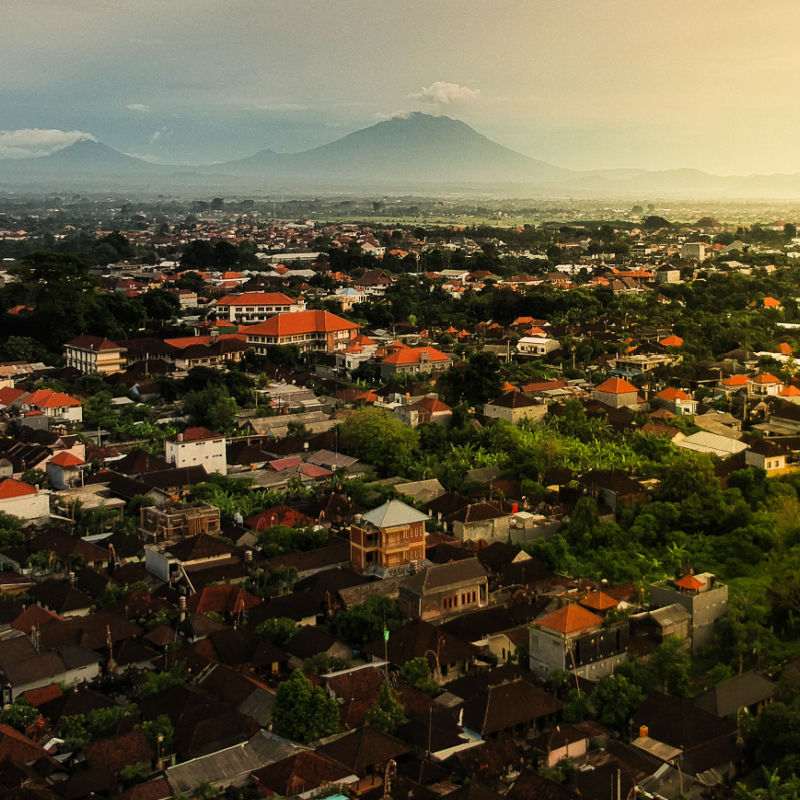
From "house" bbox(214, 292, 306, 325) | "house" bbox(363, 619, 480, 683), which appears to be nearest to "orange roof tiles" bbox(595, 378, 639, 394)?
"house" bbox(363, 619, 480, 683)

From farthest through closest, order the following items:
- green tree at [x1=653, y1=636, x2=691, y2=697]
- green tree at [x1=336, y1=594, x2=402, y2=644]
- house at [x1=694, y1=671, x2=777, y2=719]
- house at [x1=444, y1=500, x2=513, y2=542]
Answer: house at [x1=444, y1=500, x2=513, y2=542], green tree at [x1=336, y1=594, x2=402, y2=644], green tree at [x1=653, y1=636, x2=691, y2=697], house at [x1=694, y1=671, x2=777, y2=719]

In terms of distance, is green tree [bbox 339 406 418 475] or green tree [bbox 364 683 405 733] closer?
green tree [bbox 364 683 405 733]

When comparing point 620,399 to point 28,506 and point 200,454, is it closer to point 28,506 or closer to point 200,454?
point 200,454

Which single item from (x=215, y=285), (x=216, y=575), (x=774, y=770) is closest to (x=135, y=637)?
(x=216, y=575)

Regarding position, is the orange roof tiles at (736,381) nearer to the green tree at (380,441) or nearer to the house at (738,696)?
the green tree at (380,441)

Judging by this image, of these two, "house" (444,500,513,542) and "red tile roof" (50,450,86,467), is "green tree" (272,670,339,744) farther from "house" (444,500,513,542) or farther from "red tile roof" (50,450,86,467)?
"red tile roof" (50,450,86,467)

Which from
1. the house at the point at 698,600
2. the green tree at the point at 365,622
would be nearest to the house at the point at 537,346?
the house at the point at 698,600

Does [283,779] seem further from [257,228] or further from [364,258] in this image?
[257,228]
